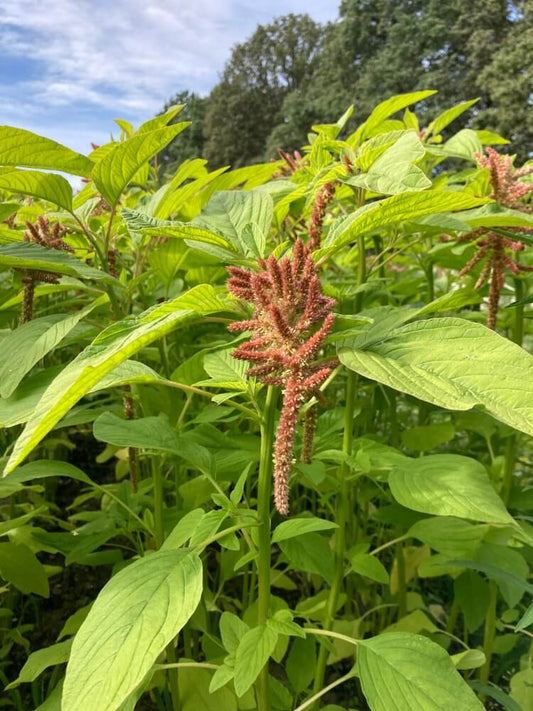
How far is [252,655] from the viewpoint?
2.23 feet

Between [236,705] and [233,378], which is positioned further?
[236,705]

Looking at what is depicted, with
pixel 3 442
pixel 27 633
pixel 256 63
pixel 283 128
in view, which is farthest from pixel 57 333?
pixel 256 63

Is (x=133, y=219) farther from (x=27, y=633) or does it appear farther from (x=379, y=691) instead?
(x=27, y=633)

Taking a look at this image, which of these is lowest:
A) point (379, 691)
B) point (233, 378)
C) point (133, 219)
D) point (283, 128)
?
point (379, 691)

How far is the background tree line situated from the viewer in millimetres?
17125

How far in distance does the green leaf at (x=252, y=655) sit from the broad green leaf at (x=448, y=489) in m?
0.24

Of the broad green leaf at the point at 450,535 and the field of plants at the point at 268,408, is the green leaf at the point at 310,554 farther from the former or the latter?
the broad green leaf at the point at 450,535

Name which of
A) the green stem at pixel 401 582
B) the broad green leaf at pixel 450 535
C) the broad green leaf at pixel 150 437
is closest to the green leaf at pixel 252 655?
the broad green leaf at pixel 150 437

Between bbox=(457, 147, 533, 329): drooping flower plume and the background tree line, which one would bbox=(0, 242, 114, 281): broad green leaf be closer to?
bbox=(457, 147, 533, 329): drooping flower plume

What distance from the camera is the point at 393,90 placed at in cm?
2062

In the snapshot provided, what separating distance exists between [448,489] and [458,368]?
29 centimetres

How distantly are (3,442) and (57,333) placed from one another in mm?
772

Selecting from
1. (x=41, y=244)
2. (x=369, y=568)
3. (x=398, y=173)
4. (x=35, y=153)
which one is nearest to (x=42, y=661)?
(x=369, y=568)

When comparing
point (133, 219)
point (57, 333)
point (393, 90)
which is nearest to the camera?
point (133, 219)
